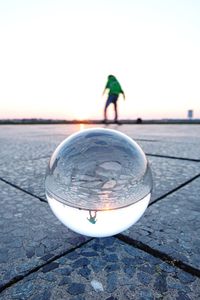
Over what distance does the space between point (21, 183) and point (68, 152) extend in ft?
3.52

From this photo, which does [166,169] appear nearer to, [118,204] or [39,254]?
[118,204]

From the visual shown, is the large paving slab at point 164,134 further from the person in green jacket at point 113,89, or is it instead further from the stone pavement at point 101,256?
the stone pavement at point 101,256

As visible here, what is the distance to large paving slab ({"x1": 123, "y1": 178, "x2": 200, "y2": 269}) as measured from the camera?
115cm

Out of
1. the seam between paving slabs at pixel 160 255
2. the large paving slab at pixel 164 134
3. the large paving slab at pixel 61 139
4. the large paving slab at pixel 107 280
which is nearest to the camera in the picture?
the large paving slab at pixel 107 280

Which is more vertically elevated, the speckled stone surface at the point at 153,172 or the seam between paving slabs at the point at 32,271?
the speckled stone surface at the point at 153,172

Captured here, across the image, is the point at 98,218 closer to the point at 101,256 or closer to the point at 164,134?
the point at 101,256

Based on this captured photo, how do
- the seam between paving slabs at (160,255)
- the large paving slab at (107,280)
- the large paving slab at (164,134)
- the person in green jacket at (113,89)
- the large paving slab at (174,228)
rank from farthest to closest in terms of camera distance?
the person in green jacket at (113,89) < the large paving slab at (164,134) < the large paving slab at (174,228) < the seam between paving slabs at (160,255) < the large paving slab at (107,280)

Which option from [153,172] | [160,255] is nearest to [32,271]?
[160,255]

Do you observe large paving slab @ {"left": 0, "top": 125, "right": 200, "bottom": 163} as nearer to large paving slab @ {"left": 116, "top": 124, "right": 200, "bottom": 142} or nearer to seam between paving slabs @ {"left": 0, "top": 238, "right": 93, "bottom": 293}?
large paving slab @ {"left": 116, "top": 124, "right": 200, "bottom": 142}

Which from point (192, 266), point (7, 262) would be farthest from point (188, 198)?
point (7, 262)

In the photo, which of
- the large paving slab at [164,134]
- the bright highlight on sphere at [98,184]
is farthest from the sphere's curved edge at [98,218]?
the large paving slab at [164,134]

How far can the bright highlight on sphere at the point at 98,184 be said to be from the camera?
1.12 metres

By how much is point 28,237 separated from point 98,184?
0.46 meters

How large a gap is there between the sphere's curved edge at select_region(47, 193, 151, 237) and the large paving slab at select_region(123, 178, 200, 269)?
17cm
